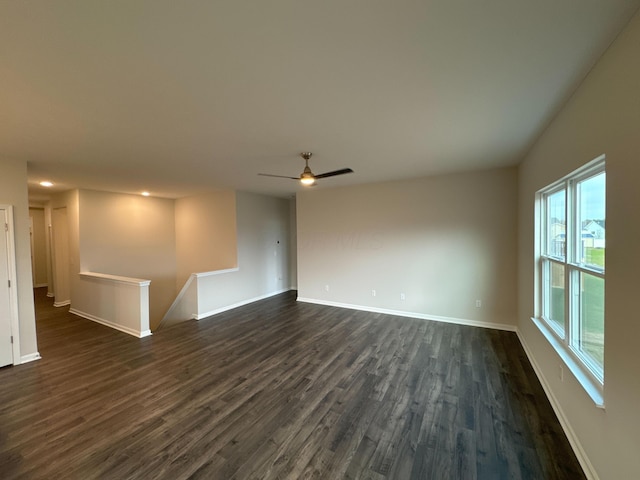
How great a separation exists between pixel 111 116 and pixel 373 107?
224 centimetres

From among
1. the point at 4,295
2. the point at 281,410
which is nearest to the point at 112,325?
the point at 4,295

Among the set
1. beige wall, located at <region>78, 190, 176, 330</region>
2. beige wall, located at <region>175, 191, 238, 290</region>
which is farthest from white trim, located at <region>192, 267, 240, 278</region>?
beige wall, located at <region>78, 190, 176, 330</region>

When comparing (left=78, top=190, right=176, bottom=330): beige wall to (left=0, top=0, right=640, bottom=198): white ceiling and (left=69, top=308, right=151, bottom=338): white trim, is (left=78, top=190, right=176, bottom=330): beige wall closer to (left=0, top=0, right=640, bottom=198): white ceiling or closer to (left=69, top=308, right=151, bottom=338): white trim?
(left=69, top=308, right=151, bottom=338): white trim

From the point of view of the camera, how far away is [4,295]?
10.7 feet

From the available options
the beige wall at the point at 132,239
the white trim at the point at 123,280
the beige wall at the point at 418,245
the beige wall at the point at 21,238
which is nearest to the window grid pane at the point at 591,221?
the beige wall at the point at 418,245

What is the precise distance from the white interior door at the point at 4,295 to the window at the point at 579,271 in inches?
237

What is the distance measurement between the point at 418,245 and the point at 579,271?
2.81 meters

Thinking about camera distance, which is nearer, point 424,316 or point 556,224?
point 556,224

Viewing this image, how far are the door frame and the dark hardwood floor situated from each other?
297 mm

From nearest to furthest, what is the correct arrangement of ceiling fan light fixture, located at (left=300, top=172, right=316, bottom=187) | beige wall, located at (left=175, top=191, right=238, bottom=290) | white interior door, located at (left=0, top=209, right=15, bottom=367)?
ceiling fan light fixture, located at (left=300, top=172, right=316, bottom=187), white interior door, located at (left=0, top=209, right=15, bottom=367), beige wall, located at (left=175, top=191, right=238, bottom=290)

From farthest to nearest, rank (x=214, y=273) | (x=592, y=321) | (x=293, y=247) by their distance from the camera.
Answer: (x=293, y=247) < (x=214, y=273) < (x=592, y=321)

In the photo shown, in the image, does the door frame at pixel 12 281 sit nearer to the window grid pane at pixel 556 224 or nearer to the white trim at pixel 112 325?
the white trim at pixel 112 325

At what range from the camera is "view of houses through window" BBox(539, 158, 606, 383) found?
1.85m

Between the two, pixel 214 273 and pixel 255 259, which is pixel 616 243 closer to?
pixel 214 273
